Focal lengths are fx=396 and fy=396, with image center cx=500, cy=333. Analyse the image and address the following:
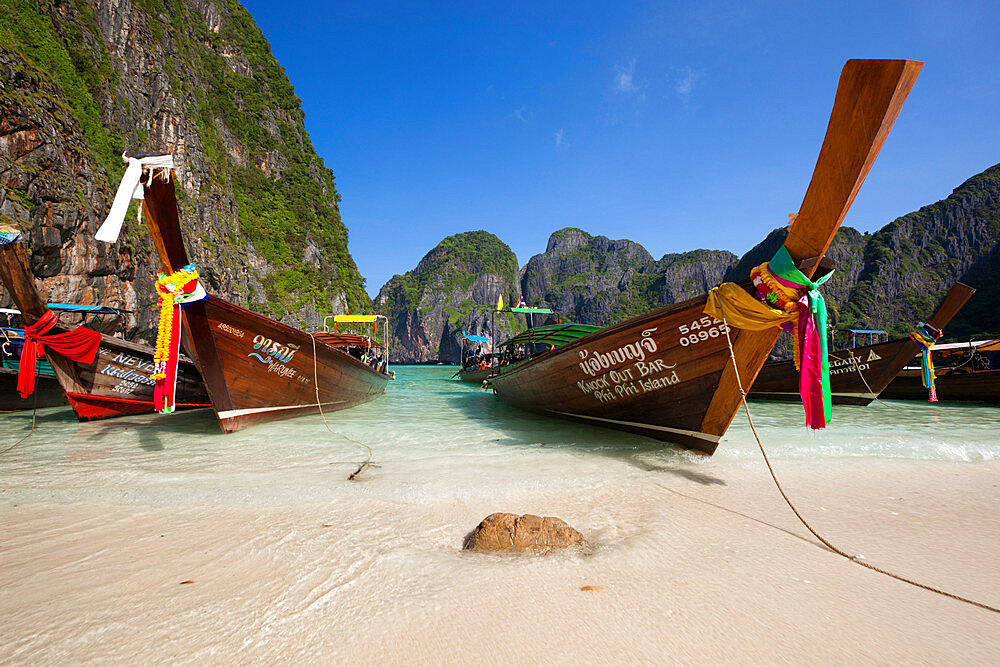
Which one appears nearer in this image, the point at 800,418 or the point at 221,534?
the point at 221,534

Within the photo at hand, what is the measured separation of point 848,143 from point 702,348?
213 cm

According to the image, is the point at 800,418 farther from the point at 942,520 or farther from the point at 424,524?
the point at 424,524

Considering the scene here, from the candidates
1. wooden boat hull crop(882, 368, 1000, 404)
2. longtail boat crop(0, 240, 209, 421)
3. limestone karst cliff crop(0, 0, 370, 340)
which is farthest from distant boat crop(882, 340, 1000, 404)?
limestone karst cliff crop(0, 0, 370, 340)

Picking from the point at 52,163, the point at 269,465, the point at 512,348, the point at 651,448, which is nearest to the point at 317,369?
the point at 269,465

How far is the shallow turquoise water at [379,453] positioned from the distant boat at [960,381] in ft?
17.1

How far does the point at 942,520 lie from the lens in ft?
9.05

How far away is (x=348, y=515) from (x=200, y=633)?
4.26 ft

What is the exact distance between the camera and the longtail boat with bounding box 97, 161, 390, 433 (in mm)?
3973

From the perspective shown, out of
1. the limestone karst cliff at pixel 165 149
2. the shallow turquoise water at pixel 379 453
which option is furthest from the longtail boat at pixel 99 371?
the limestone karst cliff at pixel 165 149

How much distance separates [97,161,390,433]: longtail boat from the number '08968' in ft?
17.5

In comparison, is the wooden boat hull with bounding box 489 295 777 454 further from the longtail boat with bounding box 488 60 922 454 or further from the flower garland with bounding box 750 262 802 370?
the flower garland with bounding box 750 262 802 370

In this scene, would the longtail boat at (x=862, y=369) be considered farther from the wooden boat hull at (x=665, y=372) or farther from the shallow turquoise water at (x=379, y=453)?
the wooden boat hull at (x=665, y=372)

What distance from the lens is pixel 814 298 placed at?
10.4 ft

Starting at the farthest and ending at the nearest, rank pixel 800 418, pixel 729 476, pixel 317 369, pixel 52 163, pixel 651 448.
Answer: pixel 52 163 < pixel 800 418 < pixel 317 369 < pixel 651 448 < pixel 729 476
